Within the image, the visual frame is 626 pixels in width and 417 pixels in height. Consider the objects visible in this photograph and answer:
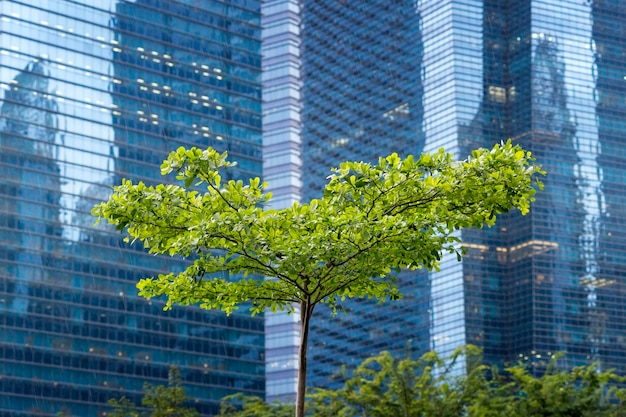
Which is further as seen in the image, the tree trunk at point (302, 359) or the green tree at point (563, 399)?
the green tree at point (563, 399)

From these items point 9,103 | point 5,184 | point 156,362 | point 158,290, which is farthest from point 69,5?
point 158,290

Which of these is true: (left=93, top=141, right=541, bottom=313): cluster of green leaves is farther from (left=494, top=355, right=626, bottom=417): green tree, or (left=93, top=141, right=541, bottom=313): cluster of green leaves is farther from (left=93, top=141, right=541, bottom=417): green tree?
(left=494, top=355, right=626, bottom=417): green tree

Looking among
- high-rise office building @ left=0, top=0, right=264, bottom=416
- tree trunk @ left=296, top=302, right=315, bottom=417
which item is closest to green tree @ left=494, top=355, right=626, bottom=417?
tree trunk @ left=296, top=302, right=315, bottom=417

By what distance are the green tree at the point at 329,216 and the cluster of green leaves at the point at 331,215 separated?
17mm

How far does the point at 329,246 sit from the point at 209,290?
283 centimetres

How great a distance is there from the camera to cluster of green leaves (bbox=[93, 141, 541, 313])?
1939 centimetres

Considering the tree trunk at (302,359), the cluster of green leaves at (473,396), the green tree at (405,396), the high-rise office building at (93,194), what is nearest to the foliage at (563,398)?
Answer: the cluster of green leaves at (473,396)

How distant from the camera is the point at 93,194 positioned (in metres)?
163

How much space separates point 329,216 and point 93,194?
147 meters

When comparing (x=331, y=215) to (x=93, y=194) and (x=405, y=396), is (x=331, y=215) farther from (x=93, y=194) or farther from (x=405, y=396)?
(x=93, y=194)

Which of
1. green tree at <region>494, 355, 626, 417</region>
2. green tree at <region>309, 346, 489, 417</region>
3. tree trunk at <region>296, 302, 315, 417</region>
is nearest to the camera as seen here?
tree trunk at <region>296, 302, 315, 417</region>

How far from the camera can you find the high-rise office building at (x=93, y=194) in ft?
510

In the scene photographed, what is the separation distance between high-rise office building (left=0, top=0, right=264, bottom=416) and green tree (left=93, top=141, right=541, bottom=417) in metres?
137

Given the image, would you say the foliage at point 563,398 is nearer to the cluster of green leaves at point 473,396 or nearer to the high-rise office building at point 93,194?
the cluster of green leaves at point 473,396
